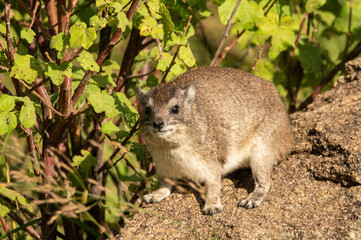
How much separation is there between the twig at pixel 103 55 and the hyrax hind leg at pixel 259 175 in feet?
5.28

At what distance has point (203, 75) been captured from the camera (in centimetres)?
514

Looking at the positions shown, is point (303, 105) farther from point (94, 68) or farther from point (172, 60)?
point (94, 68)

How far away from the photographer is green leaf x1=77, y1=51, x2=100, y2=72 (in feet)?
12.0

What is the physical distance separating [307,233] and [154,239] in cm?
116

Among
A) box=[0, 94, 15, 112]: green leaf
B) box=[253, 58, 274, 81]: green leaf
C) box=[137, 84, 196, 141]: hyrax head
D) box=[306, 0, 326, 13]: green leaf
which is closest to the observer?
box=[0, 94, 15, 112]: green leaf

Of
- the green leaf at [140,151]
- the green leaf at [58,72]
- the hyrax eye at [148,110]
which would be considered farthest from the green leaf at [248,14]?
the green leaf at [58,72]

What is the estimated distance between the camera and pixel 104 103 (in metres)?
4.17

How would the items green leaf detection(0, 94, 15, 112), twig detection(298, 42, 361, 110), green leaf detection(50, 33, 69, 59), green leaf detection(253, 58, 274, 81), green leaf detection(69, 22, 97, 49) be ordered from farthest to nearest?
twig detection(298, 42, 361, 110)
green leaf detection(253, 58, 274, 81)
green leaf detection(0, 94, 15, 112)
green leaf detection(50, 33, 69, 59)
green leaf detection(69, 22, 97, 49)

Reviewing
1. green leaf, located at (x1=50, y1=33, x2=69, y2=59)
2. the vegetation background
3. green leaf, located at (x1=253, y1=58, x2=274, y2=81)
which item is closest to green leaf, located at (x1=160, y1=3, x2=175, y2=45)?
the vegetation background

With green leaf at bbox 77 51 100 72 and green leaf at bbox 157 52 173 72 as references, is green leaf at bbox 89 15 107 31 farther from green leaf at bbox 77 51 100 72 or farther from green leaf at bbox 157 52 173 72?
green leaf at bbox 157 52 173 72

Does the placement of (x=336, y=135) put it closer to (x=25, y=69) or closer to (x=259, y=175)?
(x=259, y=175)

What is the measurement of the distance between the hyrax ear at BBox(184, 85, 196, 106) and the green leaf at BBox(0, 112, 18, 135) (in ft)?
5.03

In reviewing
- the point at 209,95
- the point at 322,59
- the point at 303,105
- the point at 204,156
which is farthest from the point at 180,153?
the point at 322,59

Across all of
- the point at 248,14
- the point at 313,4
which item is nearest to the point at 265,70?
the point at 313,4
